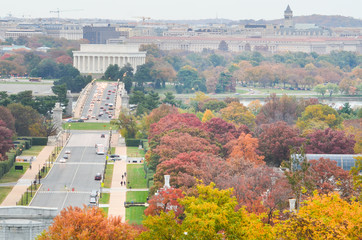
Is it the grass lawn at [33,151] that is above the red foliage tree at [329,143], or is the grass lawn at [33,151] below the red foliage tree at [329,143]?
A: below

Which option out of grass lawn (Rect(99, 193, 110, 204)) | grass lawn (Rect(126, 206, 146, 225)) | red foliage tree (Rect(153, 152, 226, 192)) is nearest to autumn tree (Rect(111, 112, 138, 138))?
grass lawn (Rect(99, 193, 110, 204))

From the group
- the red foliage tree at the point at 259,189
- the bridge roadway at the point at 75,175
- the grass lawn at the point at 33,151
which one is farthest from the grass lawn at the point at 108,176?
the red foliage tree at the point at 259,189

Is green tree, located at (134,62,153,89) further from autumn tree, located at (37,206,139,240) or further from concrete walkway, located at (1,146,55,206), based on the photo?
autumn tree, located at (37,206,139,240)

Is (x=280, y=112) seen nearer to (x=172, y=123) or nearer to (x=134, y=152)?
(x=134, y=152)

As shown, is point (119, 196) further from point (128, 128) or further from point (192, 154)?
point (128, 128)

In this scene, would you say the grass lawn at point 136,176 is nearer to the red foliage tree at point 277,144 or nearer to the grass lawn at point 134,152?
the grass lawn at point 134,152
